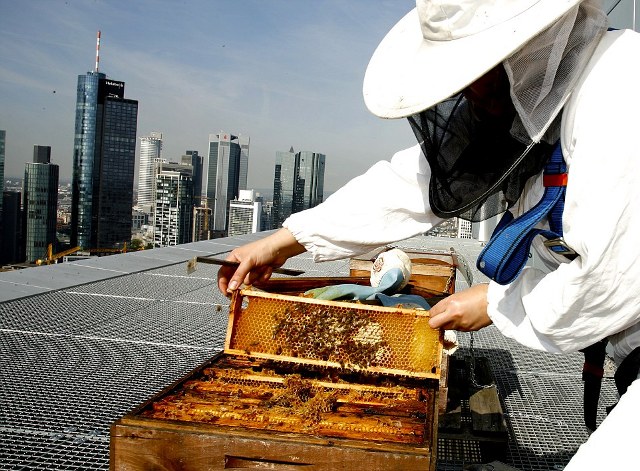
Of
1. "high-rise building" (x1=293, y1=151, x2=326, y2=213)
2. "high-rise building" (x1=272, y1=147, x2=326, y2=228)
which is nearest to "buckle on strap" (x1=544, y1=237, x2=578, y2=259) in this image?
"high-rise building" (x1=272, y1=147, x2=326, y2=228)

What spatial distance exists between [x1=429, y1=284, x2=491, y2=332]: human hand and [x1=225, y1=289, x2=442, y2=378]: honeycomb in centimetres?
19

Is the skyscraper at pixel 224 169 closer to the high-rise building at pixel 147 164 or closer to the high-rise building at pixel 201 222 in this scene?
the high-rise building at pixel 201 222

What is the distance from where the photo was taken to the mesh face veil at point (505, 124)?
3.35 ft

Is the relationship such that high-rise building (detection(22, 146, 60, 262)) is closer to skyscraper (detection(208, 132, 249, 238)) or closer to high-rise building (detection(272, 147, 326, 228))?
skyscraper (detection(208, 132, 249, 238))

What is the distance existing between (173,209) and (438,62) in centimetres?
4795

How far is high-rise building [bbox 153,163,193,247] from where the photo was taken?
46094mm

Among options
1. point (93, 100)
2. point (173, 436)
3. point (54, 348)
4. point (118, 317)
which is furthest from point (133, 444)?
point (93, 100)

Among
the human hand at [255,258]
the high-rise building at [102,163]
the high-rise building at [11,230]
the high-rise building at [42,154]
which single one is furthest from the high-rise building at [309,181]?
Answer: the high-rise building at [42,154]

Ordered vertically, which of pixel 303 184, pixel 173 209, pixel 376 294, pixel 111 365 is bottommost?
pixel 173 209

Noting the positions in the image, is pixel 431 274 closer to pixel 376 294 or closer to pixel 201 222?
pixel 376 294

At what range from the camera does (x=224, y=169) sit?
5919cm

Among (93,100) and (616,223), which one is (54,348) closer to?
(616,223)

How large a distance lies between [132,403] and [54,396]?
25 cm

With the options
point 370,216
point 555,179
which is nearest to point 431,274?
point 370,216
